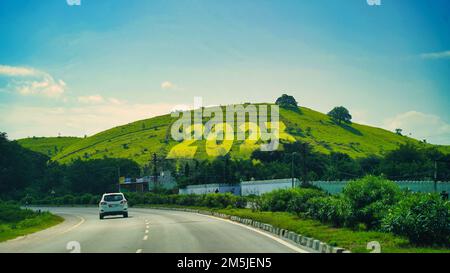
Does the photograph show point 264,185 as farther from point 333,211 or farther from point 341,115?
point 341,115

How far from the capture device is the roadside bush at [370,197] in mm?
19781

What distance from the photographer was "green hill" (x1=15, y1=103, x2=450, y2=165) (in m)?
147

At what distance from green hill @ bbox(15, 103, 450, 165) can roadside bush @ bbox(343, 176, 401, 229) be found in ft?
369

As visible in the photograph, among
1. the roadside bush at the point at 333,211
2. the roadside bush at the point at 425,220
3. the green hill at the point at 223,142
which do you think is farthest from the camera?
the green hill at the point at 223,142

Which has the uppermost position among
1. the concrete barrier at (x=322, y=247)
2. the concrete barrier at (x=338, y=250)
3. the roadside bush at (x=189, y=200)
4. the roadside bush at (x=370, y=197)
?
the roadside bush at (x=370, y=197)

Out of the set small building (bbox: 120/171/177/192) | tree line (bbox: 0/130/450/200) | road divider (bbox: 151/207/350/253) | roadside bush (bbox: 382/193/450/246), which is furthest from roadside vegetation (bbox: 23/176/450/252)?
small building (bbox: 120/171/177/192)

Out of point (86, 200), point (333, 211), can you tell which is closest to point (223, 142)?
point (86, 200)

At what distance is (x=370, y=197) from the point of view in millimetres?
20531

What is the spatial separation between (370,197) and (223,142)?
13234 cm

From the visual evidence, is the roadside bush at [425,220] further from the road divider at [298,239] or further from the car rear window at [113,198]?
the car rear window at [113,198]

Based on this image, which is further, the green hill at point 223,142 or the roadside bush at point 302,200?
the green hill at point 223,142

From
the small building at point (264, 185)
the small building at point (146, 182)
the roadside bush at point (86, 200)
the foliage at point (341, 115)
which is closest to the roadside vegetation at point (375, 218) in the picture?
the small building at point (264, 185)

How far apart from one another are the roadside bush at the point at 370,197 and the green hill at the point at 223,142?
369ft
